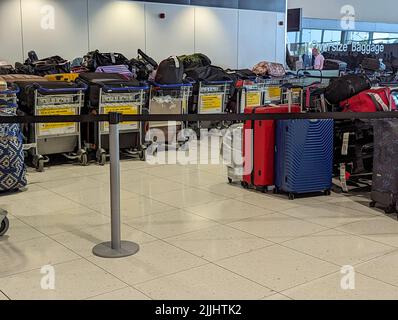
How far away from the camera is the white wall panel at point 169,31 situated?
1182cm

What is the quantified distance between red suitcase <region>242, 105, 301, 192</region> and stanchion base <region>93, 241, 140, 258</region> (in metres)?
1.86

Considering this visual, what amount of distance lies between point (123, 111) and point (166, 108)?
0.96m

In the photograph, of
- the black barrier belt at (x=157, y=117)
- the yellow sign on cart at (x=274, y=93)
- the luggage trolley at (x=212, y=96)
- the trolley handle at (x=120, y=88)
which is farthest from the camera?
the yellow sign on cart at (x=274, y=93)

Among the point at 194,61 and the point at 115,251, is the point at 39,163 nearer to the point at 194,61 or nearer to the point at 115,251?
the point at 115,251

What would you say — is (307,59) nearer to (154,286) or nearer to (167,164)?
(167,164)

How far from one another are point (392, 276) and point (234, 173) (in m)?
2.55

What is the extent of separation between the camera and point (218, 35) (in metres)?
13.0

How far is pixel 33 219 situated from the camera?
14.3ft

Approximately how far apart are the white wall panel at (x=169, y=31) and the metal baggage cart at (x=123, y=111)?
5016 millimetres

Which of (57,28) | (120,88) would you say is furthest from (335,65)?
(120,88)

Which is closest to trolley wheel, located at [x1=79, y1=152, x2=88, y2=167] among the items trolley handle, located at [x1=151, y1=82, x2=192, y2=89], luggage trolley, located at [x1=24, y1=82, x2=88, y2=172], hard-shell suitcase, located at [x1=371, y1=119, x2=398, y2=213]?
luggage trolley, located at [x1=24, y1=82, x2=88, y2=172]

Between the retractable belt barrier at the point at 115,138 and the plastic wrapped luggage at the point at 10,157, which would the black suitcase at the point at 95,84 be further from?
the retractable belt barrier at the point at 115,138

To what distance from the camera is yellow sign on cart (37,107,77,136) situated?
6336mm

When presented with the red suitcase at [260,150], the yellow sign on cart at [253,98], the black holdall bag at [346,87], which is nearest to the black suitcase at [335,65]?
the yellow sign on cart at [253,98]
